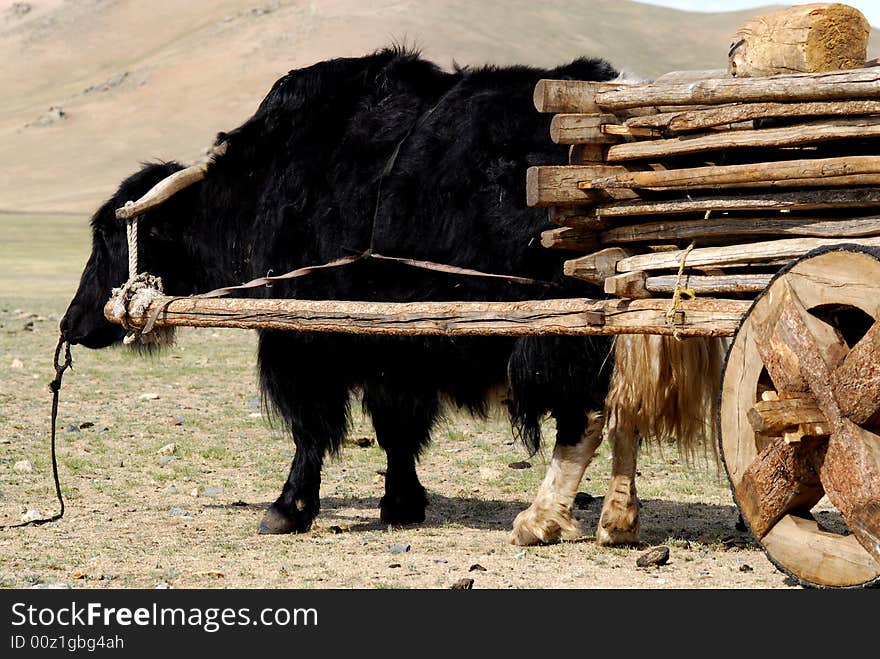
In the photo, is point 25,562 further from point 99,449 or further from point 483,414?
point 99,449

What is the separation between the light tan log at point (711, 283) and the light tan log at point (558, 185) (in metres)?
0.37

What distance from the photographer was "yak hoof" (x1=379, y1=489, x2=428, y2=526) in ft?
20.6

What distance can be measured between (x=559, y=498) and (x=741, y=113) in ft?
6.87

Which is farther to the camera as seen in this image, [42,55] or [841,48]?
[42,55]

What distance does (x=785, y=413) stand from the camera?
12.8ft

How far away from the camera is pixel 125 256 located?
6.58 metres

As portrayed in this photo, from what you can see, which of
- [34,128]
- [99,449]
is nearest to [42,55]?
[34,128]

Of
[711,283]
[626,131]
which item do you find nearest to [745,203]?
[711,283]

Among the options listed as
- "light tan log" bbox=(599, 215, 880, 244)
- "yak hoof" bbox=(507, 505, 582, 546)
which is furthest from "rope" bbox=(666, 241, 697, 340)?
"yak hoof" bbox=(507, 505, 582, 546)

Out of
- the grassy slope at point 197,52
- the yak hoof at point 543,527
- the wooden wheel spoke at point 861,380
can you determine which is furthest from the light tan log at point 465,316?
the grassy slope at point 197,52

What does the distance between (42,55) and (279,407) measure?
387 ft

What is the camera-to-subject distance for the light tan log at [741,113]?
153 inches

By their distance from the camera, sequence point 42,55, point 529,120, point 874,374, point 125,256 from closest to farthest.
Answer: point 874,374 → point 529,120 → point 125,256 → point 42,55

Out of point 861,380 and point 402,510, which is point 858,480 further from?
point 402,510
